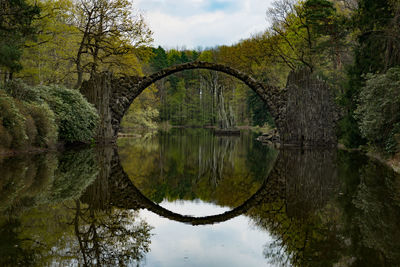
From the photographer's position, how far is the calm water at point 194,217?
3256 mm

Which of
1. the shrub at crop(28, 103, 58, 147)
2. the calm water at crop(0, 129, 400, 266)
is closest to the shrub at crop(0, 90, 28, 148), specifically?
the shrub at crop(28, 103, 58, 147)

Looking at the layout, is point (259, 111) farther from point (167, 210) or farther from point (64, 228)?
point (64, 228)

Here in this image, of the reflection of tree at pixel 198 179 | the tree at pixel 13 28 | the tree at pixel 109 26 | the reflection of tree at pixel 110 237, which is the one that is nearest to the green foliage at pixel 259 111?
the tree at pixel 109 26

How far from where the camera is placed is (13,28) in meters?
15.0

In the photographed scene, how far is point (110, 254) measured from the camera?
10.8 feet

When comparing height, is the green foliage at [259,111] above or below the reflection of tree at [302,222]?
above

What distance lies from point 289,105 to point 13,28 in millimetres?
13030

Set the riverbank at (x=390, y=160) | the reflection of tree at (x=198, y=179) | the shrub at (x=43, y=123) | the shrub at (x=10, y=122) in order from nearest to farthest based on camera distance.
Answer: the reflection of tree at (x=198, y=179) → the riverbank at (x=390, y=160) → the shrub at (x=10, y=122) → the shrub at (x=43, y=123)

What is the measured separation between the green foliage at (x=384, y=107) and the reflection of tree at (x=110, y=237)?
8.51 metres

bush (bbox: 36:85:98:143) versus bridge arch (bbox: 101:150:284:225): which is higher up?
bush (bbox: 36:85:98:143)

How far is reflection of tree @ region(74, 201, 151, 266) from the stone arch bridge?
13114 mm

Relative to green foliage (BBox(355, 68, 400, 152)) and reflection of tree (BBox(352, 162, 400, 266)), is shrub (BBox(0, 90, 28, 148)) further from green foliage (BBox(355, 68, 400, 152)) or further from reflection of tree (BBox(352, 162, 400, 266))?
green foliage (BBox(355, 68, 400, 152))

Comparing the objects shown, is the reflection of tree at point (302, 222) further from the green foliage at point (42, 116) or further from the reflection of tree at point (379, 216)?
the green foliage at point (42, 116)

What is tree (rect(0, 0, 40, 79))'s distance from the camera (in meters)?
13.9
